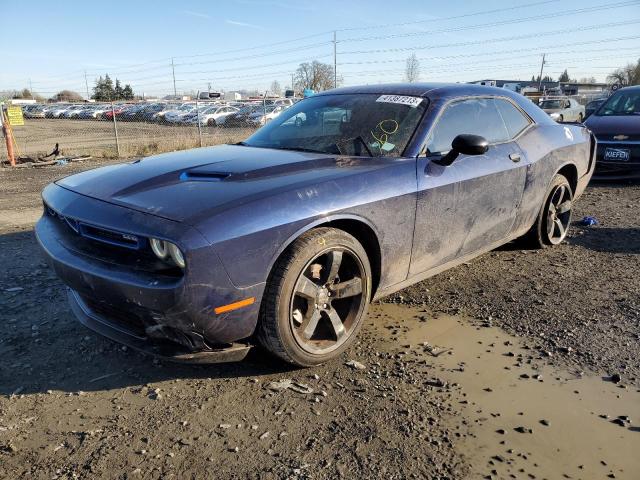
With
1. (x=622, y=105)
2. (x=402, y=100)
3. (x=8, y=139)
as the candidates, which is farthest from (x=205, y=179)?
(x=8, y=139)

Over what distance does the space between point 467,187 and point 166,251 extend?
2.11 m

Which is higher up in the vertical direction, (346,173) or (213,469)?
(346,173)

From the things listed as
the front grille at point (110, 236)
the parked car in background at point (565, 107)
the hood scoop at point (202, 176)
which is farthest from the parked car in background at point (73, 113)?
the front grille at point (110, 236)

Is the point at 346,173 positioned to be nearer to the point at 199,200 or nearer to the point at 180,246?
the point at 199,200

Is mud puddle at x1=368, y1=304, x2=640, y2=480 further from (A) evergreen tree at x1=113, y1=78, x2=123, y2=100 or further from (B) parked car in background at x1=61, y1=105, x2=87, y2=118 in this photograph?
(A) evergreen tree at x1=113, y1=78, x2=123, y2=100

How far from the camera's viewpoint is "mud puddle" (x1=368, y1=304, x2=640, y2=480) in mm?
2113

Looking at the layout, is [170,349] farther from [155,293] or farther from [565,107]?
[565,107]

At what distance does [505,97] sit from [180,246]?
3302 millimetres

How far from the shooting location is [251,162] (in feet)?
10.2

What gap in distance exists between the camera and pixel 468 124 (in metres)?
3.76

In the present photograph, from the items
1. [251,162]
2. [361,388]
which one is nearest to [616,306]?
[361,388]

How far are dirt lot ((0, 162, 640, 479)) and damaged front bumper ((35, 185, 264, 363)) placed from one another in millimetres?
305

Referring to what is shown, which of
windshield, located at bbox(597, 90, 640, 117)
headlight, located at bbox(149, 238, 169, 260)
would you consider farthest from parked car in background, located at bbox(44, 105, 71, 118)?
headlight, located at bbox(149, 238, 169, 260)

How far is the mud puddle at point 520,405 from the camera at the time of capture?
2.11m
